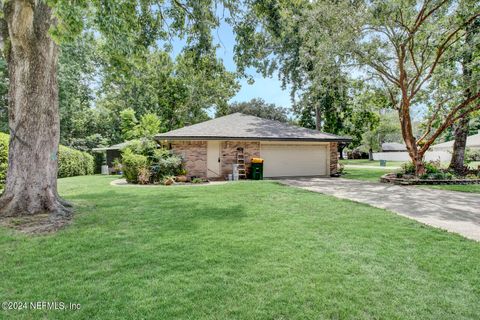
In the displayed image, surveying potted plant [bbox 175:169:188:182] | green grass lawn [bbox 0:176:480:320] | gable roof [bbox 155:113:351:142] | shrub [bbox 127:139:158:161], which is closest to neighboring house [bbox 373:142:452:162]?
gable roof [bbox 155:113:351:142]

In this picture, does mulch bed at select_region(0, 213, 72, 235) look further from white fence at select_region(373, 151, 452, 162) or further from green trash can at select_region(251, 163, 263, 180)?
white fence at select_region(373, 151, 452, 162)

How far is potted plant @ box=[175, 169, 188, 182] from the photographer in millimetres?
12633

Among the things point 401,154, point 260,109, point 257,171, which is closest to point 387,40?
point 257,171

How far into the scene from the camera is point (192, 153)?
13.6 m

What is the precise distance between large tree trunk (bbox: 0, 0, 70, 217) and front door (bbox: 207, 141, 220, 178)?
8.34 meters

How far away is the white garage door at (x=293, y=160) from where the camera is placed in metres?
15.0

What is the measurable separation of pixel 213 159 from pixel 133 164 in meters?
3.88

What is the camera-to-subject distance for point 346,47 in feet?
36.2

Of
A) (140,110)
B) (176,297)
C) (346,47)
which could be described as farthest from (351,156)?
(176,297)

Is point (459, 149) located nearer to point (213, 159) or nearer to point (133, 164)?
point (213, 159)

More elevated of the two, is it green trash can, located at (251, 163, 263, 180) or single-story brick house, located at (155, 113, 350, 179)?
single-story brick house, located at (155, 113, 350, 179)

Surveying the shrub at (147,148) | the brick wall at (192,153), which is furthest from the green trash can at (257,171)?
the shrub at (147,148)

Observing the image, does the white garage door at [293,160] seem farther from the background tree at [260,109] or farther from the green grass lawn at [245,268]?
the background tree at [260,109]

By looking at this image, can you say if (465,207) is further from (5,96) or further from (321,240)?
(5,96)
